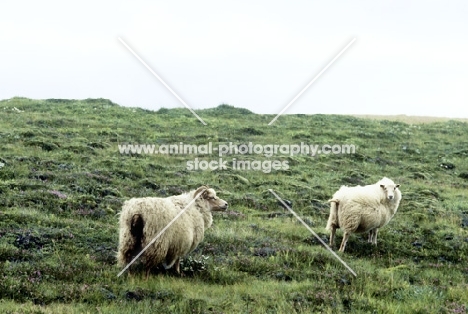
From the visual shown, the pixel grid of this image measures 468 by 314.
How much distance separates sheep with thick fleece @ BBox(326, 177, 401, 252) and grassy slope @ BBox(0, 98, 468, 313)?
489 millimetres

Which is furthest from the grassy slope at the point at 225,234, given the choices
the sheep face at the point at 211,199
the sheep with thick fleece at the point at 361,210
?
the sheep face at the point at 211,199

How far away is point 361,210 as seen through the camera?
37.1 feet

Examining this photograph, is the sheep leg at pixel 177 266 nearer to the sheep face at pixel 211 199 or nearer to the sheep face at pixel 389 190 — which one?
the sheep face at pixel 211 199

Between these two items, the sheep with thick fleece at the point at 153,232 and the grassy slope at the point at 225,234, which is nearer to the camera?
the grassy slope at the point at 225,234

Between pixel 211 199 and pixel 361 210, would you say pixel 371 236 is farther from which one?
pixel 211 199

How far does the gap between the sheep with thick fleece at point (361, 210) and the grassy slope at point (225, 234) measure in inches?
19.3

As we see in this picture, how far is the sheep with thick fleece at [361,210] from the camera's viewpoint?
11281 mm

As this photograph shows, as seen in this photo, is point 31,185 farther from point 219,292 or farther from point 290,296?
point 290,296

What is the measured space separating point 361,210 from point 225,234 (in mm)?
3375

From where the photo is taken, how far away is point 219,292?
25.4ft

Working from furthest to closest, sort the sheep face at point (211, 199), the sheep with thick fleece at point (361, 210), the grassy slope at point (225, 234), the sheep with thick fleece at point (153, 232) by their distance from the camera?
the sheep with thick fleece at point (361, 210) < the sheep face at point (211, 199) < the sheep with thick fleece at point (153, 232) < the grassy slope at point (225, 234)

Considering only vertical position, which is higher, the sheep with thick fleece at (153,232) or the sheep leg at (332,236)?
the sheep with thick fleece at (153,232)

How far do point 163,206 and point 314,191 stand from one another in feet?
30.6

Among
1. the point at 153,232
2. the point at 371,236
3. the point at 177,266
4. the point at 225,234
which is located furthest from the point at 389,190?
the point at 153,232
